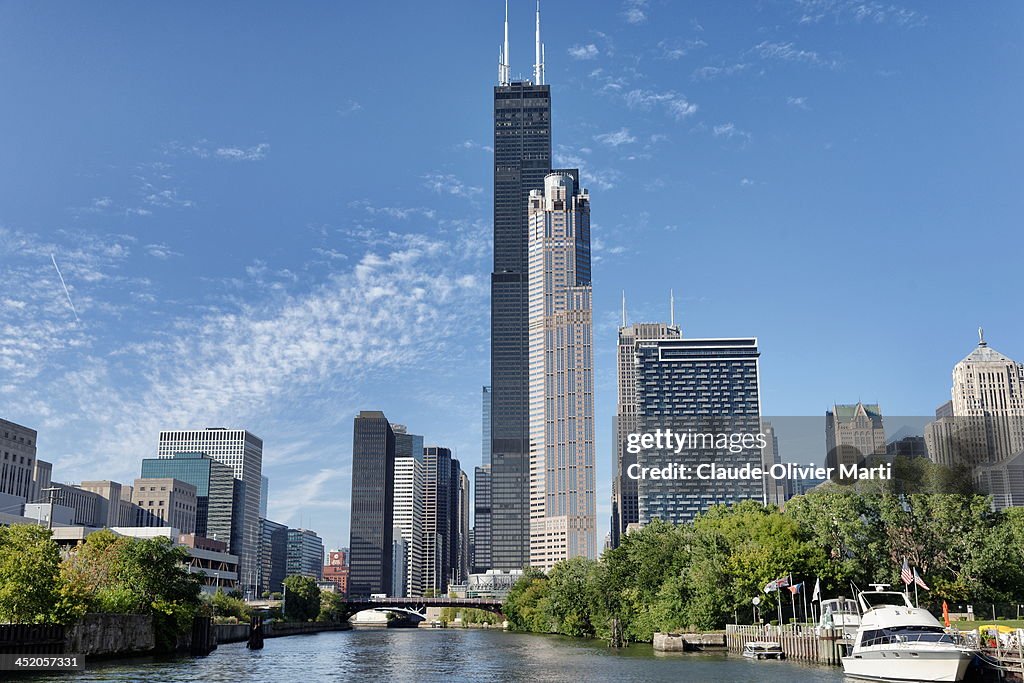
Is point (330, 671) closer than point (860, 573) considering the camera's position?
Yes

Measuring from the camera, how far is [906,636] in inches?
2584

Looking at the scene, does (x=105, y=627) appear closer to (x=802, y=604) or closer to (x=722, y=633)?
(x=722, y=633)

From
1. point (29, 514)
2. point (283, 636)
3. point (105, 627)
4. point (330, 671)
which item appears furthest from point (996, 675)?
point (29, 514)

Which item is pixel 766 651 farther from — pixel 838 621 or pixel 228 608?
pixel 228 608

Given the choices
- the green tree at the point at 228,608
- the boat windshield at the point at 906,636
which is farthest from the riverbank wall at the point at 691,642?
the green tree at the point at 228,608

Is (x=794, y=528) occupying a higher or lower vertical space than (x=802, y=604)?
higher

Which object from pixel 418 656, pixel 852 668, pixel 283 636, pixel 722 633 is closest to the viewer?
pixel 852 668

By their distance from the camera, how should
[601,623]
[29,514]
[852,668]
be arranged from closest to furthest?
[852,668]
[601,623]
[29,514]

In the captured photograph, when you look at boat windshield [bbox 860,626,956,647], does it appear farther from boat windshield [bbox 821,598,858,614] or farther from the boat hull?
boat windshield [bbox 821,598,858,614]

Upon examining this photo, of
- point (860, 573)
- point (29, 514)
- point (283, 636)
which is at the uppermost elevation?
point (29, 514)

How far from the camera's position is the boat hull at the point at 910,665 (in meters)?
61.3

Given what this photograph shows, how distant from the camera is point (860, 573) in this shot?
107375 millimetres

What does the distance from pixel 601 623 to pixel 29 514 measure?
11591 cm

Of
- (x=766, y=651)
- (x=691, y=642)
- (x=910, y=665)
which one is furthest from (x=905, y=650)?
(x=691, y=642)
